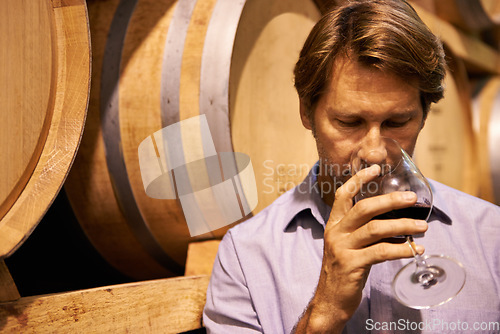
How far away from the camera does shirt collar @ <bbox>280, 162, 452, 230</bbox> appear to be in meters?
1.21

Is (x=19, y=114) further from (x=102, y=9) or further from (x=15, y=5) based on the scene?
(x=102, y=9)

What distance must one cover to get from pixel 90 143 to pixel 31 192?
17.9 inches

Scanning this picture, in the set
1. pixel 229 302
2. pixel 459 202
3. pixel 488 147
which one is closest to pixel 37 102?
pixel 229 302

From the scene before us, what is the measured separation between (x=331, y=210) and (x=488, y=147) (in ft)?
6.11

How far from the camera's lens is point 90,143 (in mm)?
1314

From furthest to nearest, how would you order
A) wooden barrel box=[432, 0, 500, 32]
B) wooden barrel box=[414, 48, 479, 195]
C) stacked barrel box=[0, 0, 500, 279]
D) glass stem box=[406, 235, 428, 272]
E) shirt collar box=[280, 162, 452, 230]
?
wooden barrel box=[432, 0, 500, 32] → wooden barrel box=[414, 48, 479, 195] → shirt collar box=[280, 162, 452, 230] → stacked barrel box=[0, 0, 500, 279] → glass stem box=[406, 235, 428, 272]

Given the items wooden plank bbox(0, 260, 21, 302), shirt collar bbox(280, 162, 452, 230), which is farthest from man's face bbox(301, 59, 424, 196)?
wooden plank bbox(0, 260, 21, 302)

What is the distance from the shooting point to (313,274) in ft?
3.70

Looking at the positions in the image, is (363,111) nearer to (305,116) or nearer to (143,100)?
(305,116)

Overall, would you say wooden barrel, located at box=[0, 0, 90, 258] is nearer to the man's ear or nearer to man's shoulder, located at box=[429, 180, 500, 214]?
the man's ear

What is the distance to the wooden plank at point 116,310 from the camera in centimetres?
87

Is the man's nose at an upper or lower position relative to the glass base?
upper

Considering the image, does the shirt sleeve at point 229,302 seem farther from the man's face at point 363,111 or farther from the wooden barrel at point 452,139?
the wooden barrel at point 452,139

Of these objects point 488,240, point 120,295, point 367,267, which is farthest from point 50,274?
point 488,240
